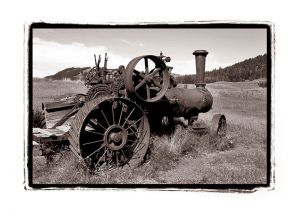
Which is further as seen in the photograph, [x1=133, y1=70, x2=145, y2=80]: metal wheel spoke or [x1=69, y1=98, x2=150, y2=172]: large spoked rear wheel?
[x1=133, y1=70, x2=145, y2=80]: metal wheel spoke

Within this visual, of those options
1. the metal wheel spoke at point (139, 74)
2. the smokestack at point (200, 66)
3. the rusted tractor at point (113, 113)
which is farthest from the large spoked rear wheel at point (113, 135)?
the smokestack at point (200, 66)

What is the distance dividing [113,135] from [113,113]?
17.5 inches

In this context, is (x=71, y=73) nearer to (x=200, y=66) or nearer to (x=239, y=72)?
(x=200, y=66)

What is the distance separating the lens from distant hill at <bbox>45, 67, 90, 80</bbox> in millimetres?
7617

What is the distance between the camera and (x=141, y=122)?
25.7 ft

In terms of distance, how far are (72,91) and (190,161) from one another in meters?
3.30

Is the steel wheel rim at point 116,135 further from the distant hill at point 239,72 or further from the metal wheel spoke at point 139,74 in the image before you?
the distant hill at point 239,72

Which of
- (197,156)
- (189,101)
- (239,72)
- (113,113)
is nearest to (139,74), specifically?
(113,113)

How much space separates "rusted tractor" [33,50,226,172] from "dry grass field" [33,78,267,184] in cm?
33

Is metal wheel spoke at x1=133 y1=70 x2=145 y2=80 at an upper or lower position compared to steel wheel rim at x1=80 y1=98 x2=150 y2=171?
upper

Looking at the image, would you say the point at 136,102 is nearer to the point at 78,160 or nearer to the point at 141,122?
the point at 141,122

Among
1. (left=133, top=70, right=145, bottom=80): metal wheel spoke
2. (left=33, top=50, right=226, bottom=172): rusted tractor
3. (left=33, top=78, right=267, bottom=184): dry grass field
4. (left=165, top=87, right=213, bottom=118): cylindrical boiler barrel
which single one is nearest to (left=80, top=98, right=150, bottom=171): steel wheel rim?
(left=33, top=50, right=226, bottom=172): rusted tractor

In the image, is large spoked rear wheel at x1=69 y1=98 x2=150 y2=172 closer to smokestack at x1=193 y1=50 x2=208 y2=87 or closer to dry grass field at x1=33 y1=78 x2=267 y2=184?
dry grass field at x1=33 y1=78 x2=267 y2=184

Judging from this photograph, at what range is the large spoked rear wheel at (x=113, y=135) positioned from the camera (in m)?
6.87
